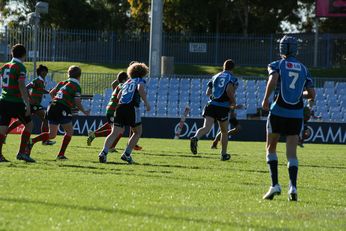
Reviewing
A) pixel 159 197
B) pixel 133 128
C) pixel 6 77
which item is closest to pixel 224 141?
pixel 133 128

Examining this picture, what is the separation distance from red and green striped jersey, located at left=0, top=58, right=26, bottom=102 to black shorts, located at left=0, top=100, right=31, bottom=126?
8 centimetres

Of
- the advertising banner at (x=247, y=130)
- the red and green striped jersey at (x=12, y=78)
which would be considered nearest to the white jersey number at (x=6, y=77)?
the red and green striped jersey at (x=12, y=78)

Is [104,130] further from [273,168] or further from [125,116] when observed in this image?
[273,168]

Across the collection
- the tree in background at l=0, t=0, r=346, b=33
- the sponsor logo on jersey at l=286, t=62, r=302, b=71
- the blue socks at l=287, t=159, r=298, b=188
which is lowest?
the blue socks at l=287, t=159, r=298, b=188

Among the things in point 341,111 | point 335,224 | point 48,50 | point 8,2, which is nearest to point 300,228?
point 335,224

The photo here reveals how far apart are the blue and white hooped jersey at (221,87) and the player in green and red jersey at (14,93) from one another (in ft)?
14.4

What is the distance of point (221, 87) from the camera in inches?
671

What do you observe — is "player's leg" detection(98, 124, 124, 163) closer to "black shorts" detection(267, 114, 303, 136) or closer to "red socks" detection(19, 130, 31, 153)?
"red socks" detection(19, 130, 31, 153)

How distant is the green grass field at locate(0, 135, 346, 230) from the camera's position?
760 cm

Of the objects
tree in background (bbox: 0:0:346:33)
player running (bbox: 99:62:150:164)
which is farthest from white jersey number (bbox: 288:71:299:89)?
tree in background (bbox: 0:0:346:33)

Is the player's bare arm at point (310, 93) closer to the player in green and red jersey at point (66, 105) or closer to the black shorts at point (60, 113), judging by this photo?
the player in green and red jersey at point (66, 105)

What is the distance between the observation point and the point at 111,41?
45469 millimetres

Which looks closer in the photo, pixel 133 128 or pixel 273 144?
pixel 273 144

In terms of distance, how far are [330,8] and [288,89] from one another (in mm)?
28811
